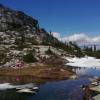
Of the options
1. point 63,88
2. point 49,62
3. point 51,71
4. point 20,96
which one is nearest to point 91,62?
point 49,62

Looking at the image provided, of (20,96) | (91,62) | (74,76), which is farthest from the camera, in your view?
(91,62)

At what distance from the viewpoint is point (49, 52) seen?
511ft

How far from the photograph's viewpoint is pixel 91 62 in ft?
468

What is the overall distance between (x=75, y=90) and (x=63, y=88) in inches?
170

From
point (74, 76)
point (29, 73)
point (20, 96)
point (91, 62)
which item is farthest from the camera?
point (91, 62)

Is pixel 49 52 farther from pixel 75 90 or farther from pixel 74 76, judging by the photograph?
pixel 75 90

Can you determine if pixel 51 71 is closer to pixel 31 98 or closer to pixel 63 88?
pixel 63 88

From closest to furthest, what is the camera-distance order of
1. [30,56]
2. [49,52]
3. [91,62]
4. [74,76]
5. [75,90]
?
[75,90]
[74,76]
[30,56]
[91,62]
[49,52]

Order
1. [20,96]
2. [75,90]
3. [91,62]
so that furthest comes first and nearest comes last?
[91,62], [75,90], [20,96]

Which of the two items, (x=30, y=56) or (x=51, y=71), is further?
(x=30, y=56)

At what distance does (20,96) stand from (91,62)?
88671 mm

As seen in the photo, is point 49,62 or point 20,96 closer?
point 20,96

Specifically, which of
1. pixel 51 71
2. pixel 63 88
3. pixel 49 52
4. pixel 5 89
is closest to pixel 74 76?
pixel 51 71

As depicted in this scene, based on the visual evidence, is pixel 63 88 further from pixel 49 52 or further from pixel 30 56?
pixel 49 52
